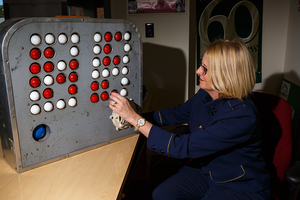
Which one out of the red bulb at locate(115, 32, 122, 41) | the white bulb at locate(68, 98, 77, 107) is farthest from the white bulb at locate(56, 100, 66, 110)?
the red bulb at locate(115, 32, 122, 41)

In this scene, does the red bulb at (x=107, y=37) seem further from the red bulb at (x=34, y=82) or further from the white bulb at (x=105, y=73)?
the red bulb at (x=34, y=82)

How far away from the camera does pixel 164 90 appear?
228 cm

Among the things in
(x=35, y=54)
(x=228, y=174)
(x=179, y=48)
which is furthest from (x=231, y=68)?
(x=179, y=48)

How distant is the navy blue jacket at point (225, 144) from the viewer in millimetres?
1034

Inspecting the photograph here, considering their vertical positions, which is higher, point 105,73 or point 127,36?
point 127,36

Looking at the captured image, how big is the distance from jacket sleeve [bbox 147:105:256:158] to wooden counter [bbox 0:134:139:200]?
0.66 feet

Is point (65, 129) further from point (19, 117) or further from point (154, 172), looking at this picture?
point (154, 172)

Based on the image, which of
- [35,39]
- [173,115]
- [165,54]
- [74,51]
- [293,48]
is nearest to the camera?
[35,39]

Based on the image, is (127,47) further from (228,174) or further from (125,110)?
(228,174)

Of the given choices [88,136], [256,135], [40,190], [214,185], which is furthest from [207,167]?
[40,190]

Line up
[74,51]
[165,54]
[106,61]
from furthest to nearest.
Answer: [165,54]
[106,61]
[74,51]

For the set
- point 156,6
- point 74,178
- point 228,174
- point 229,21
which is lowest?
point 228,174

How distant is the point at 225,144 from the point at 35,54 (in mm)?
801

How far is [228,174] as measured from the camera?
114 cm
